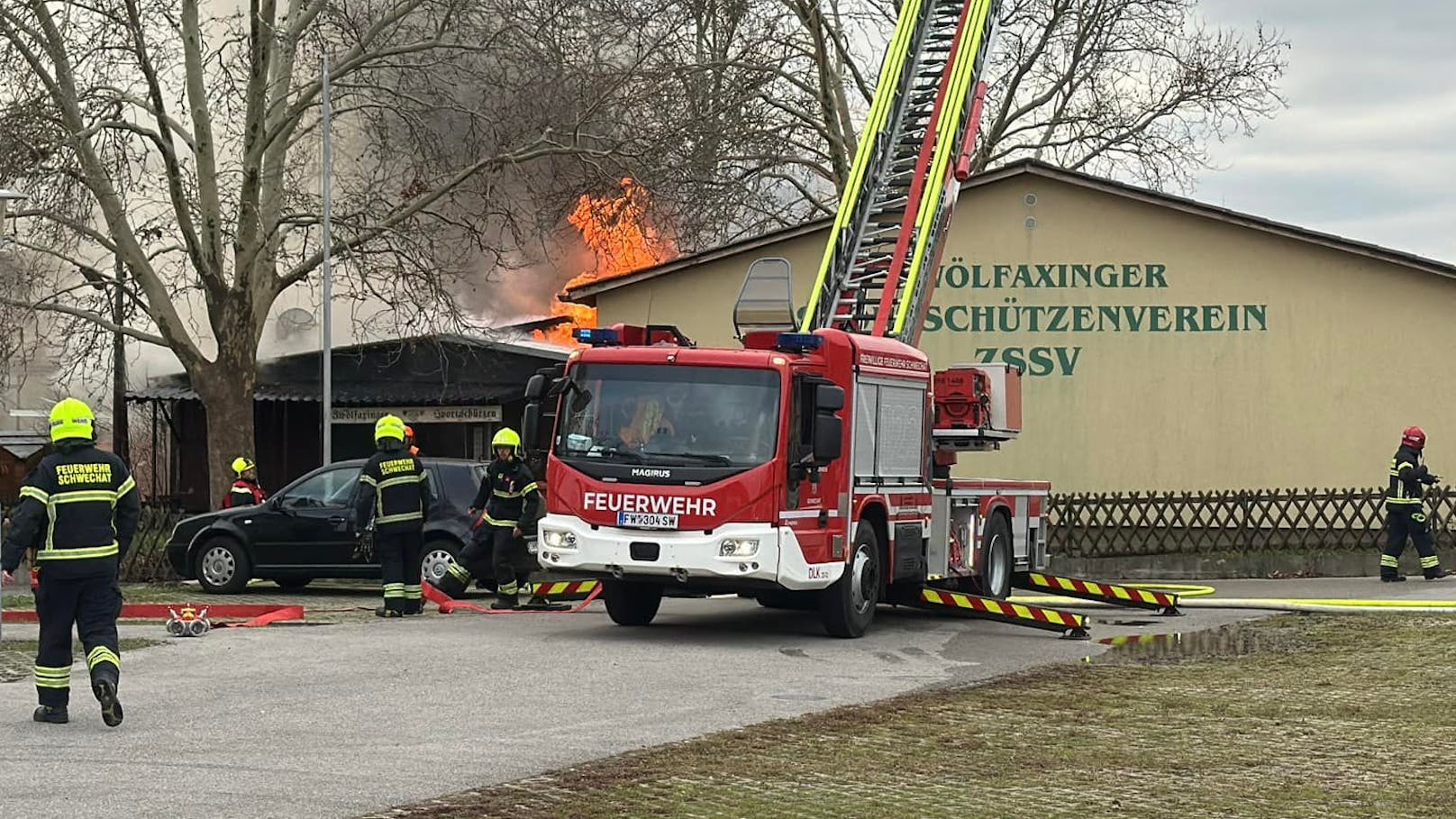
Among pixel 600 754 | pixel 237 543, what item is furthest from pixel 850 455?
pixel 237 543

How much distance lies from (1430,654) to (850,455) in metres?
4.53

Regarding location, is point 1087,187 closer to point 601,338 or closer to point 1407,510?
point 1407,510

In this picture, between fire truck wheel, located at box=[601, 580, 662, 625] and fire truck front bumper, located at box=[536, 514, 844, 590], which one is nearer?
fire truck front bumper, located at box=[536, 514, 844, 590]

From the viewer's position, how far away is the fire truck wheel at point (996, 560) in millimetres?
18953

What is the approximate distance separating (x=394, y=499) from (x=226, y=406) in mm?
14574

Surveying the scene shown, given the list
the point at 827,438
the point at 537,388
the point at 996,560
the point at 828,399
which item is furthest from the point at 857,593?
the point at 996,560

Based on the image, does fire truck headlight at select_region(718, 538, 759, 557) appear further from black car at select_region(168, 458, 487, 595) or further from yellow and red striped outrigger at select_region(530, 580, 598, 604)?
black car at select_region(168, 458, 487, 595)

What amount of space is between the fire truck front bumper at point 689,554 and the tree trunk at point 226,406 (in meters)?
16.7

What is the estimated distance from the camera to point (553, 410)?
52.0 ft

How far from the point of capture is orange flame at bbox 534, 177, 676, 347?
108 ft

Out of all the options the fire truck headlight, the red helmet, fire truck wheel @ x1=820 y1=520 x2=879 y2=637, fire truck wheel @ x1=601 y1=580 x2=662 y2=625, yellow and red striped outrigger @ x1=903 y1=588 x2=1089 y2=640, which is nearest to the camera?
the fire truck headlight

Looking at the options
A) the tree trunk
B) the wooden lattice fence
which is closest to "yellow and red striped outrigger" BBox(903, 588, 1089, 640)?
the wooden lattice fence

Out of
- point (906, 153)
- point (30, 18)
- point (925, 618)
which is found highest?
point (30, 18)

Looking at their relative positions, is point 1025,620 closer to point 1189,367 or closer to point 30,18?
point 1189,367
